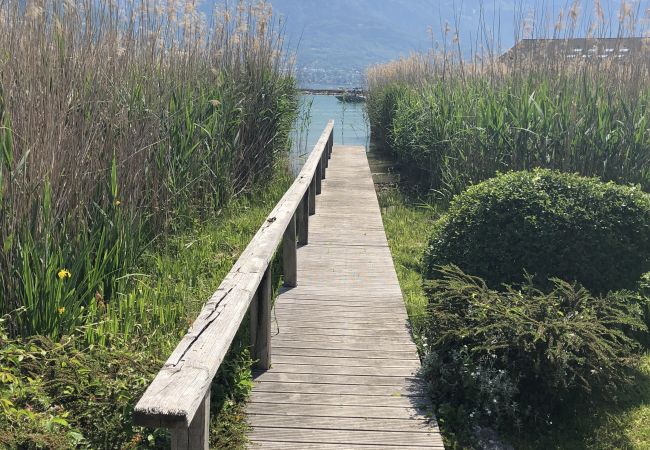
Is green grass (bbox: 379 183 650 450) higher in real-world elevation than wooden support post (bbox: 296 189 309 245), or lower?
lower

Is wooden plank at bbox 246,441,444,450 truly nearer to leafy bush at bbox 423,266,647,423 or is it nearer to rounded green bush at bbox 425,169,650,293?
leafy bush at bbox 423,266,647,423

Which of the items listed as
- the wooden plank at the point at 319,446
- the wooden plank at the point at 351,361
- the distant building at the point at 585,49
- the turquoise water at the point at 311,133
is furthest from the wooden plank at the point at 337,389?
the turquoise water at the point at 311,133

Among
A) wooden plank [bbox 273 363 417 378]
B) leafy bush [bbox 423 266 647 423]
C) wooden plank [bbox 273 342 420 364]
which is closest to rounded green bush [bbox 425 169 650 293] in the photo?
leafy bush [bbox 423 266 647 423]

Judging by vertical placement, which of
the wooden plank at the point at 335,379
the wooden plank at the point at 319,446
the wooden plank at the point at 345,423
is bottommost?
the wooden plank at the point at 319,446

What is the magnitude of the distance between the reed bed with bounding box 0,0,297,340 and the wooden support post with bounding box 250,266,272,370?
69 cm

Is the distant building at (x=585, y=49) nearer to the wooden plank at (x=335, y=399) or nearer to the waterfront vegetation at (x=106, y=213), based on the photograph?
the waterfront vegetation at (x=106, y=213)

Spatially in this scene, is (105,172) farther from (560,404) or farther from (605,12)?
(605,12)

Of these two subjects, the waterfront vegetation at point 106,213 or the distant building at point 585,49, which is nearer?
the waterfront vegetation at point 106,213

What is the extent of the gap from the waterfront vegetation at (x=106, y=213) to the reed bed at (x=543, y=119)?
256 cm

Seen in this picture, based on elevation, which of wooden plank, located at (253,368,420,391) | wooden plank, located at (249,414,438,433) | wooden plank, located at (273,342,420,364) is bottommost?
wooden plank, located at (249,414,438,433)

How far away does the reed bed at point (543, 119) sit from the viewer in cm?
593

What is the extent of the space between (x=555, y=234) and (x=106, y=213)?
2.80 m

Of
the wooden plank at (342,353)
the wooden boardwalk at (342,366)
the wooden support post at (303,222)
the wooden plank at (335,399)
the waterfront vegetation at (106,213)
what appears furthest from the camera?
the wooden support post at (303,222)

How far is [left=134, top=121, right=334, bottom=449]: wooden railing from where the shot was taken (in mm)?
1840
